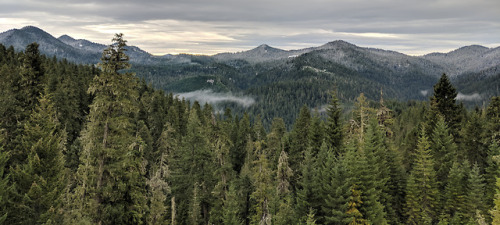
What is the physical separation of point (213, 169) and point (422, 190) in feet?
88.0

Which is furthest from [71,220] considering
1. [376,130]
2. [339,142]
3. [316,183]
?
[376,130]

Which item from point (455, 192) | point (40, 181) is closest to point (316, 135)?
point (455, 192)

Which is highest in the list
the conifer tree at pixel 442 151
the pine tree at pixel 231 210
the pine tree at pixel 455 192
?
the conifer tree at pixel 442 151

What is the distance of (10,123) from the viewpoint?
33969mm

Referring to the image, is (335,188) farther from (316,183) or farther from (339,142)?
(339,142)

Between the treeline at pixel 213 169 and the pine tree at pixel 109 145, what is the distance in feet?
0.19

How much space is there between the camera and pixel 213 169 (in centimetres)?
4750

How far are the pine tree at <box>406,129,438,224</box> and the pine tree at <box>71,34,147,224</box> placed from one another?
33444 millimetres

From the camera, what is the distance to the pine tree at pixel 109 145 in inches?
704

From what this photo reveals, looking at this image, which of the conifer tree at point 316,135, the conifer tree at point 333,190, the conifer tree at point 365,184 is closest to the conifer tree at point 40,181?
the conifer tree at point 333,190

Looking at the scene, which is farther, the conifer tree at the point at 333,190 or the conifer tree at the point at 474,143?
the conifer tree at the point at 474,143

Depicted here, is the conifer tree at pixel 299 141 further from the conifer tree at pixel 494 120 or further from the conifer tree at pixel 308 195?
the conifer tree at pixel 494 120

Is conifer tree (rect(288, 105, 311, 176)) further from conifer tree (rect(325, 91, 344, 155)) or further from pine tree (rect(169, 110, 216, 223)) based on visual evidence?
pine tree (rect(169, 110, 216, 223))

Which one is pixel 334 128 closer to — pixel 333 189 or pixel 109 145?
pixel 333 189
